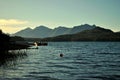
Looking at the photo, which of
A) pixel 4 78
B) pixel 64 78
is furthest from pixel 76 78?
pixel 4 78

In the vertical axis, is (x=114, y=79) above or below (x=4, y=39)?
below

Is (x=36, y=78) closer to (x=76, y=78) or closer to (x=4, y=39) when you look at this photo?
(x=76, y=78)

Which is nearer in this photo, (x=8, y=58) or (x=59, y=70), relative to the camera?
(x=59, y=70)

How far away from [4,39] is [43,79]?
46895 millimetres

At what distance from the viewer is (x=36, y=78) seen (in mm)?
44312

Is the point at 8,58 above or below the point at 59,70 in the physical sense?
above

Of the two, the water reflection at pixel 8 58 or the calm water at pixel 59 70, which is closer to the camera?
the calm water at pixel 59 70

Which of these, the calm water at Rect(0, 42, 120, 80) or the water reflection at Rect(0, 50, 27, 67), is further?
the water reflection at Rect(0, 50, 27, 67)

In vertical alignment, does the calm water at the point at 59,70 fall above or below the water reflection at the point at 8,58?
below

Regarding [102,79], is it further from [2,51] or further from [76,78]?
[2,51]

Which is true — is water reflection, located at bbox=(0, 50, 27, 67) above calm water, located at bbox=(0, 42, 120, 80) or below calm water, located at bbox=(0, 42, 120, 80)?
above

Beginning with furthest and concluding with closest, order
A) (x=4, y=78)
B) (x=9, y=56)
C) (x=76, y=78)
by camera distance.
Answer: (x=9, y=56) < (x=76, y=78) < (x=4, y=78)

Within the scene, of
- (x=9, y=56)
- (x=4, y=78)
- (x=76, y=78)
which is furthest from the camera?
(x=9, y=56)

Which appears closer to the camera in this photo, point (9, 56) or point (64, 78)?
point (64, 78)
